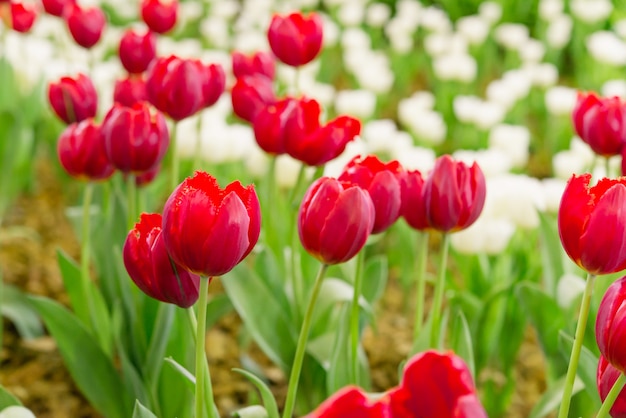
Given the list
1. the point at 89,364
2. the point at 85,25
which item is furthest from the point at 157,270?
the point at 85,25

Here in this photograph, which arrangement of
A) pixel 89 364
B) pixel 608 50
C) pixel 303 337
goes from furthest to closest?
1. pixel 608 50
2. pixel 89 364
3. pixel 303 337

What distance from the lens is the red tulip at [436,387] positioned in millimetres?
449

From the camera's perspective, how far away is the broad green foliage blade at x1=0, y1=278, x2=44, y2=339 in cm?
158

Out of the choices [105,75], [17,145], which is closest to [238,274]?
[17,145]

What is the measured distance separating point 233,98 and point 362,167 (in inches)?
18.0

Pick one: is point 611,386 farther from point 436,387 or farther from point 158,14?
point 158,14

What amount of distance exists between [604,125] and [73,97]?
0.78 metres

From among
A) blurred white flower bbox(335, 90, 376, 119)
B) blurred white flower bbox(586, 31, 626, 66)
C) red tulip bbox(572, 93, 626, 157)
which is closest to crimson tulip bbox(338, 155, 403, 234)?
red tulip bbox(572, 93, 626, 157)

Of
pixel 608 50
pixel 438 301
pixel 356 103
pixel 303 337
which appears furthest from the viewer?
pixel 608 50

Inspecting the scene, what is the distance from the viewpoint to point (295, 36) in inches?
54.0

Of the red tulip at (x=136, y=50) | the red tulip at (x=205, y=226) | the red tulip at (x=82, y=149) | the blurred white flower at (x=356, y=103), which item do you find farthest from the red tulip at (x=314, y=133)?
the blurred white flower at (x=356, y=103)

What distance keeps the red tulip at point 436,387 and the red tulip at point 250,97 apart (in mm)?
847

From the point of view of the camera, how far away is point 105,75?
2.14 metres

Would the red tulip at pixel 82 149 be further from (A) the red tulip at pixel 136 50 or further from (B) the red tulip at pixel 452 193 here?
(B) the red tulip at pixel 452 193
